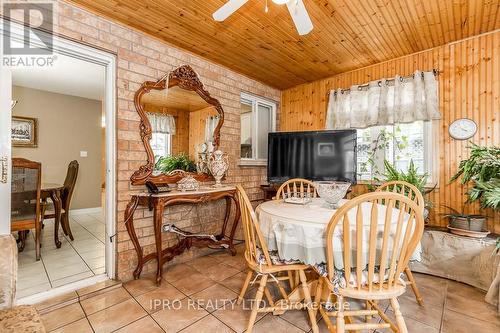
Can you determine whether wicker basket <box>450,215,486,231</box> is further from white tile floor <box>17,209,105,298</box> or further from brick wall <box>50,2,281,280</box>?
white tile floor <box>17,209,105,298</box>

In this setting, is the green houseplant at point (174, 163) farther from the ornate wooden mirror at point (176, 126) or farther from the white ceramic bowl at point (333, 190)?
the white ceramic bowl at point (333, 190)

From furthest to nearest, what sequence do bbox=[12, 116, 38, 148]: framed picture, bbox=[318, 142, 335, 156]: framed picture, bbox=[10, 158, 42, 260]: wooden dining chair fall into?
bbox=[12, 116, 38, 148]: framed picture < bbox=[318, 142, 335, 156]: framed picture < bbox=[10, 158, 42, 260]: wooden dining chair

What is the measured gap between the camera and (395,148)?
3.08 m

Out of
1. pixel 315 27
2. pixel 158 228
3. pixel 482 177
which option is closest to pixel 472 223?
pixel 482 177

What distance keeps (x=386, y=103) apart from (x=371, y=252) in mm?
2532

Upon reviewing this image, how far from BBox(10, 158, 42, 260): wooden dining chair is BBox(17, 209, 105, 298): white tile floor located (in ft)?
0.78

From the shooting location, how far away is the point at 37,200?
2.48 m

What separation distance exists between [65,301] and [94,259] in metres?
0.89

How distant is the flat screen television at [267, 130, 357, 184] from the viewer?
3111mm

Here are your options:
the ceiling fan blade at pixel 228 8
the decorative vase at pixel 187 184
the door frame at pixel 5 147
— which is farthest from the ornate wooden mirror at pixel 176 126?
the ceiling fan blade at pixel 228 8

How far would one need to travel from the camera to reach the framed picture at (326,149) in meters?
3.19

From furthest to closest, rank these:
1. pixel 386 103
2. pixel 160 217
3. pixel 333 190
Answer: pixel 386 103, pixel 160 217, pixel 333 190

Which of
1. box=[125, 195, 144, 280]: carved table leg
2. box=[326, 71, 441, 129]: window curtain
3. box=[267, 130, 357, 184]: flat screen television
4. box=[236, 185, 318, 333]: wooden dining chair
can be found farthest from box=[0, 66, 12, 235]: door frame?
box=[326, 71, 441, 129]: window curtain

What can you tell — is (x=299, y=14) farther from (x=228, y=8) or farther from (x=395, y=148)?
(x=395, y=148)
